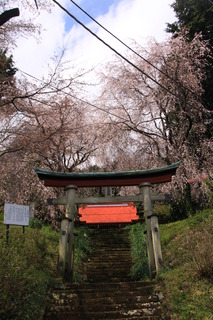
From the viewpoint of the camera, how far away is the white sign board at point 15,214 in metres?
9.93

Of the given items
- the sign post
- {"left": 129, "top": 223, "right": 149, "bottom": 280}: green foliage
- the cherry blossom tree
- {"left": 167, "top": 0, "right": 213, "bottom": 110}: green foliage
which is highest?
{"left": 167, "top": 0, "right": 213, "bottom": 110}: green foliage

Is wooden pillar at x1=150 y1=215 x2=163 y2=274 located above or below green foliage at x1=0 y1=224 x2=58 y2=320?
above

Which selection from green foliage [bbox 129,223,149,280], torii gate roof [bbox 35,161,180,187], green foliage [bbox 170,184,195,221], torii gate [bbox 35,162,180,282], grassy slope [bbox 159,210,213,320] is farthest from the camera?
green foliage [bbox 170,184,195,221]

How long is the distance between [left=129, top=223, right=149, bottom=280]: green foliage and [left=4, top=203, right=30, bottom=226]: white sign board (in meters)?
4.42

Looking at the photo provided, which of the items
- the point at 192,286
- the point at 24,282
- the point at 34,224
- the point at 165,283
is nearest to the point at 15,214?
the point at 34,224

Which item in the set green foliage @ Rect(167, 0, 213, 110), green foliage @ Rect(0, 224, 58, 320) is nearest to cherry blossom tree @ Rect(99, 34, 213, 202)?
green foliage @ Rect(167, 0, 213, 110)

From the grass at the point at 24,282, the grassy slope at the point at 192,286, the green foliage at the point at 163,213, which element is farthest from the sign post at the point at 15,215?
the green foliage at the point at 163,213

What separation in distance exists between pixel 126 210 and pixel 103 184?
7081mm

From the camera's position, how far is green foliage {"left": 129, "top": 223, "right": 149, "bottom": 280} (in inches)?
410

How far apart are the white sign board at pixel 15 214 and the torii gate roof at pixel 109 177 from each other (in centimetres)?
178

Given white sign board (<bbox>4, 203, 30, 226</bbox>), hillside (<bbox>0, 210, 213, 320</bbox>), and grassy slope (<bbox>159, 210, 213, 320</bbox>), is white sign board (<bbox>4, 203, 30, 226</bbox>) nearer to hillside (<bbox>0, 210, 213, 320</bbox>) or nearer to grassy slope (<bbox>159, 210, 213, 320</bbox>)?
hillside (<bbox>0, 210, 213, 320</bbox>)

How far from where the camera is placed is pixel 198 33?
15750 mm

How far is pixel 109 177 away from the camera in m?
9.48

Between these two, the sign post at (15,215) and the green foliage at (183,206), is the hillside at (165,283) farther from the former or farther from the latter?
the green foliage at (183,206)
